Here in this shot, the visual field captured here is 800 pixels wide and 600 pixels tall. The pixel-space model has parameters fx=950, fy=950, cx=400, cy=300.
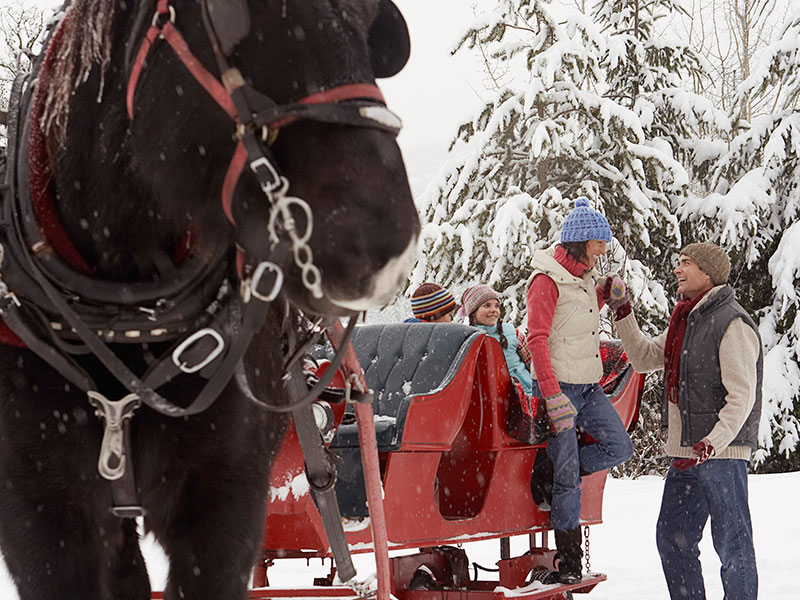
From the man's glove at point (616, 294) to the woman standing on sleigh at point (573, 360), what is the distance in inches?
3.1

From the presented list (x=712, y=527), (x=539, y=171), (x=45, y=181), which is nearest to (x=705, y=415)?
(x=712, y=527)

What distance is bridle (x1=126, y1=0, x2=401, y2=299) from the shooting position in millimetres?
1383

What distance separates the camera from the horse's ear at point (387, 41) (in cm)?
165

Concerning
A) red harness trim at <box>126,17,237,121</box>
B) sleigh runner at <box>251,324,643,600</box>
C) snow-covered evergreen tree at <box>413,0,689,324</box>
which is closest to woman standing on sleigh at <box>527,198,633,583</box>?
sleigh runner at <box>251,324,643,600</box>

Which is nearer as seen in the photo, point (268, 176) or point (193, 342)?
point (268, 176)

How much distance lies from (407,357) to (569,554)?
3.82 ft

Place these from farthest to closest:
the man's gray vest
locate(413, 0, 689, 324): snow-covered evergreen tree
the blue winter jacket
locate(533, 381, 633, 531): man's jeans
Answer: locate(413, 0, 689, 324): snow-covered evergreen tree, the blue winter jacket, the man's gray vest, locate(533, 381, 633, 531): man's jeans

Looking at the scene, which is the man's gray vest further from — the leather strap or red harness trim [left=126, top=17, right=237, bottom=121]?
red harness trim [left=126, top=17, right=237, bottom=121]

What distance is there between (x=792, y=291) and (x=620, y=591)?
6.80 meters

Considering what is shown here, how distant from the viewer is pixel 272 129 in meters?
1.42

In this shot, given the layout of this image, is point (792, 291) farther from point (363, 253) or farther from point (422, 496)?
point (363, 253)

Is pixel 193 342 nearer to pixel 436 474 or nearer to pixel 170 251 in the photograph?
pixel 170 251

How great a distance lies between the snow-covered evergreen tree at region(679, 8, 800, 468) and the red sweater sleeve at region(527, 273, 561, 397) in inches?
Answer: 294

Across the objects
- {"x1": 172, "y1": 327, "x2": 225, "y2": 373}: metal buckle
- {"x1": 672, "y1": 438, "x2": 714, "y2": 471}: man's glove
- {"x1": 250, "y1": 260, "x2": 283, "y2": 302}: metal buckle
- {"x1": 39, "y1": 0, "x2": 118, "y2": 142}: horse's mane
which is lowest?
{"x1": 672, "y1": 438, "x2": 714, "y2": 471}: man's glove
